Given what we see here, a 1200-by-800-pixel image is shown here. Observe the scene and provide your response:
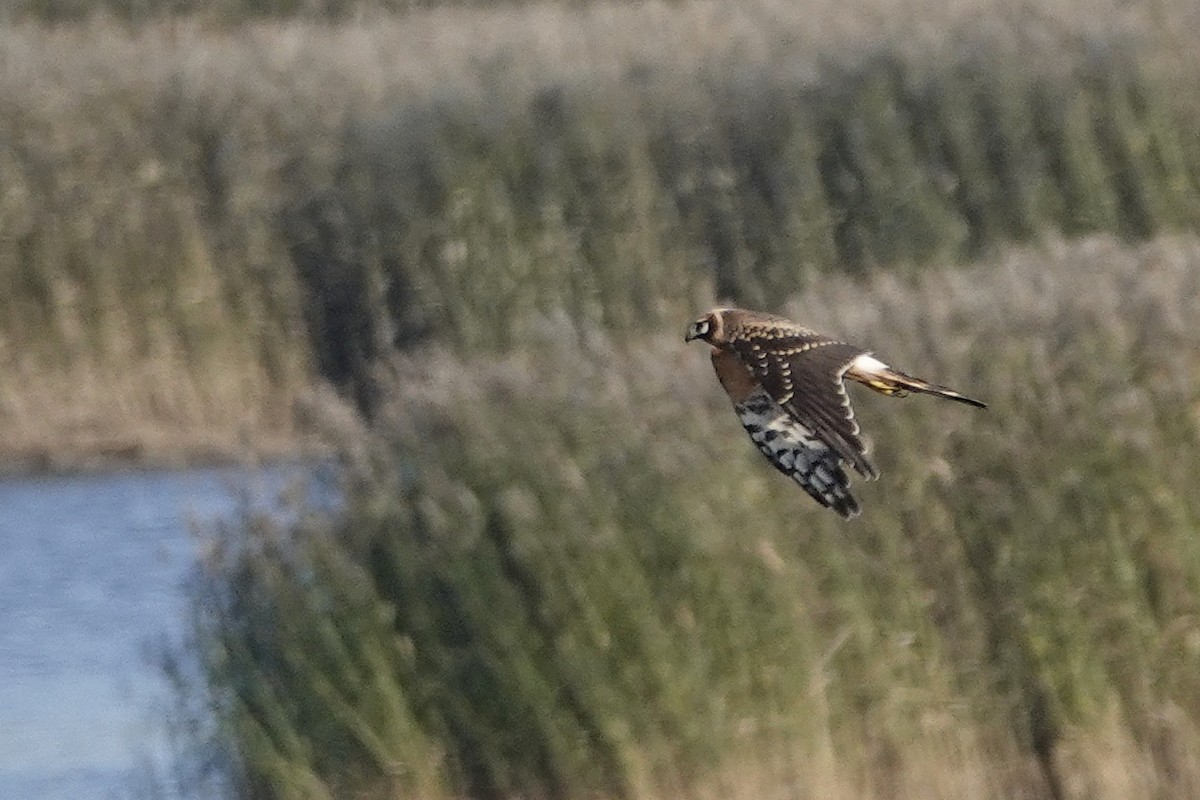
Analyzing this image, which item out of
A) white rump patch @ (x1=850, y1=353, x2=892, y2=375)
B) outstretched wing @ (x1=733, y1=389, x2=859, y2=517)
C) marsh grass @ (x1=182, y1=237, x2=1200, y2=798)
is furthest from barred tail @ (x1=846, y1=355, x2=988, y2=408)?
marsh grass @ (x1=182, y1=237, x2=1200, y2=798)

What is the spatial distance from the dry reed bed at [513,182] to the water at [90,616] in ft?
1.19

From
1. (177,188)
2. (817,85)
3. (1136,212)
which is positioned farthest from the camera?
(177,188)

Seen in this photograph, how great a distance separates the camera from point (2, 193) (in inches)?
590

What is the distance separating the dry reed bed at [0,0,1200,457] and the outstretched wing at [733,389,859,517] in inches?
274

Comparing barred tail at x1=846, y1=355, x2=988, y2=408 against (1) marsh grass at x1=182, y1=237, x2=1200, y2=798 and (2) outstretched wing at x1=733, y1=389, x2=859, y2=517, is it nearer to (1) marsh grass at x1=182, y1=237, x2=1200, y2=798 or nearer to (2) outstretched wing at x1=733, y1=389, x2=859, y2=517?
(2) outstretched wing at x1=733, y1=389, x2=859, y2=517

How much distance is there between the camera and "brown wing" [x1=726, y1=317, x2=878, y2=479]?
5.92 m

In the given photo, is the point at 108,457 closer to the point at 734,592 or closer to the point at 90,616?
the point at 90,616

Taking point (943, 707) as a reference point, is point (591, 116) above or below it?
above

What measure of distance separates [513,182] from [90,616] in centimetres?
322

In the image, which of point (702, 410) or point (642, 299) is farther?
point (642, 299)

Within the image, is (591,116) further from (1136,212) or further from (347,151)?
(1136,212)

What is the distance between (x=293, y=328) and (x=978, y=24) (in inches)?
141

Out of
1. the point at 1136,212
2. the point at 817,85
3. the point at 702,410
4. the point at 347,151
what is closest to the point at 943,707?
the point at 702,410

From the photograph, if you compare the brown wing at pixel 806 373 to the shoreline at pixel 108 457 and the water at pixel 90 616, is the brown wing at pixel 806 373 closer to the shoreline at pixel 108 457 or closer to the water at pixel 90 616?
the water at pixel 90 616
